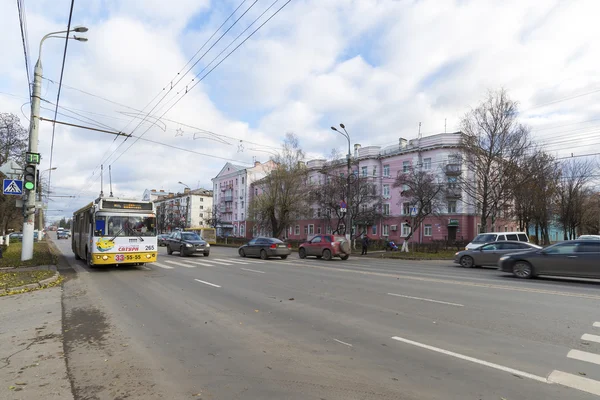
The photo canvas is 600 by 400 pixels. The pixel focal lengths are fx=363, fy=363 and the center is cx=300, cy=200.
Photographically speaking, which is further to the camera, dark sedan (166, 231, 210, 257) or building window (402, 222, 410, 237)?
building window (402, 222, 410, 237)

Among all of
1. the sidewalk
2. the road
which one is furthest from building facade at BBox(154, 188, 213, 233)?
the road

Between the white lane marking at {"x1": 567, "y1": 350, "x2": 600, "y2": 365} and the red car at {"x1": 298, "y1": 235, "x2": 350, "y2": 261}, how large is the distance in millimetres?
17896

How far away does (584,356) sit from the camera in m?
4.75

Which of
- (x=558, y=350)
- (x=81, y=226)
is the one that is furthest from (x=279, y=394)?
(x=81, y=226)

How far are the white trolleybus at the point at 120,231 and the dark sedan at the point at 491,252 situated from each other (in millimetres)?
15460

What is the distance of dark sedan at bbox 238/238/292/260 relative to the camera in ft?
73.2

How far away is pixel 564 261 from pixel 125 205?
16.3m

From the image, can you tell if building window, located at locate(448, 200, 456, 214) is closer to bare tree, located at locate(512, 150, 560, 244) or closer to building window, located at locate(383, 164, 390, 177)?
bare tree, located at locate(512, 150, 560, 244)

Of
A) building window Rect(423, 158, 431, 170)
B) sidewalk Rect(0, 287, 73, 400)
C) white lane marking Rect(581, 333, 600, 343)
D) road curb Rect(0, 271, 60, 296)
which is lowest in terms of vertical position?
white lane marking Rect(581, 333, 600, 343)

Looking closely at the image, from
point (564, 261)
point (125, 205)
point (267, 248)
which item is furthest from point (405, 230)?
point (125, 205)

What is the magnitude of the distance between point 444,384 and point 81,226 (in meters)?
18.2

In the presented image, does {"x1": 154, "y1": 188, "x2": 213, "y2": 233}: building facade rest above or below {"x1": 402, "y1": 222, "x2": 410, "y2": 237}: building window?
above

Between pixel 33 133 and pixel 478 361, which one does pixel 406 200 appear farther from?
pixel 478 361

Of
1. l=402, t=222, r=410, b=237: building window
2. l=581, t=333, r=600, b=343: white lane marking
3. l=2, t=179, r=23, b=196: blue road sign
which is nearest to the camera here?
l=581, t=333, r=600, b=343: white lane marking
